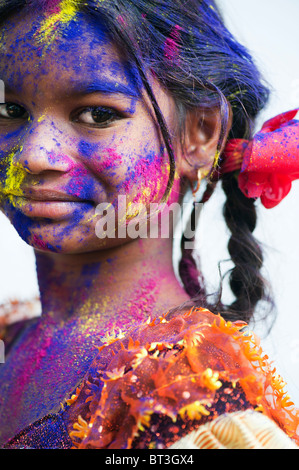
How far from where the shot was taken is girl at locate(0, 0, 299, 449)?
2.75 feet

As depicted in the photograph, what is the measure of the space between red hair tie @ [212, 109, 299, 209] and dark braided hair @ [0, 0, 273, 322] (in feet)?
0.23

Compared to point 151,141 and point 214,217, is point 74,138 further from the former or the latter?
point 214,217

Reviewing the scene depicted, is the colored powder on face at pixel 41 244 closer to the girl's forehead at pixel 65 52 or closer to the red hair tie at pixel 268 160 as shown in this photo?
the girl's forehead at pixel 65 52

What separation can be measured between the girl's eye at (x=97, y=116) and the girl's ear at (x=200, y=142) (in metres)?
0.25

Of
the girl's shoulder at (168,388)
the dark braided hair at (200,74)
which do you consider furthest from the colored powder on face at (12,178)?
the girl's shoulder at (168,388)

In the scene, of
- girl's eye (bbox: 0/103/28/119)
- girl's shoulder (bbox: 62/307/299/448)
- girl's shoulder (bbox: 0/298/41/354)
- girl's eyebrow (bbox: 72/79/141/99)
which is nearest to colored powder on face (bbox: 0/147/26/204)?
girl's eye (bbox: 0/103/28/119)

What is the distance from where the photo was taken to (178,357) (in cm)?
86

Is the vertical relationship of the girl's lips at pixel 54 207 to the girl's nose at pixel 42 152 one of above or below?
below

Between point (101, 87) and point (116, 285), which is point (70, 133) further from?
point (116, 285)

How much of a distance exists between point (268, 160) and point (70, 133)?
20.1 inches

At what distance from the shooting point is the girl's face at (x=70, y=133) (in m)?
1.06

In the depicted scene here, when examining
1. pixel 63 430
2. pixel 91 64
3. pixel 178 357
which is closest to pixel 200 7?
pixel 91 64

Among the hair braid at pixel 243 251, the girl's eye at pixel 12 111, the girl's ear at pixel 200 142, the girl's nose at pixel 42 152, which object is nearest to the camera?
the girl's nose at pixel 42 152

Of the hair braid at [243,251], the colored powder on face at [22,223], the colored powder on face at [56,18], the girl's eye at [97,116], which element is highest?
the colored powder on face at [56,18]
